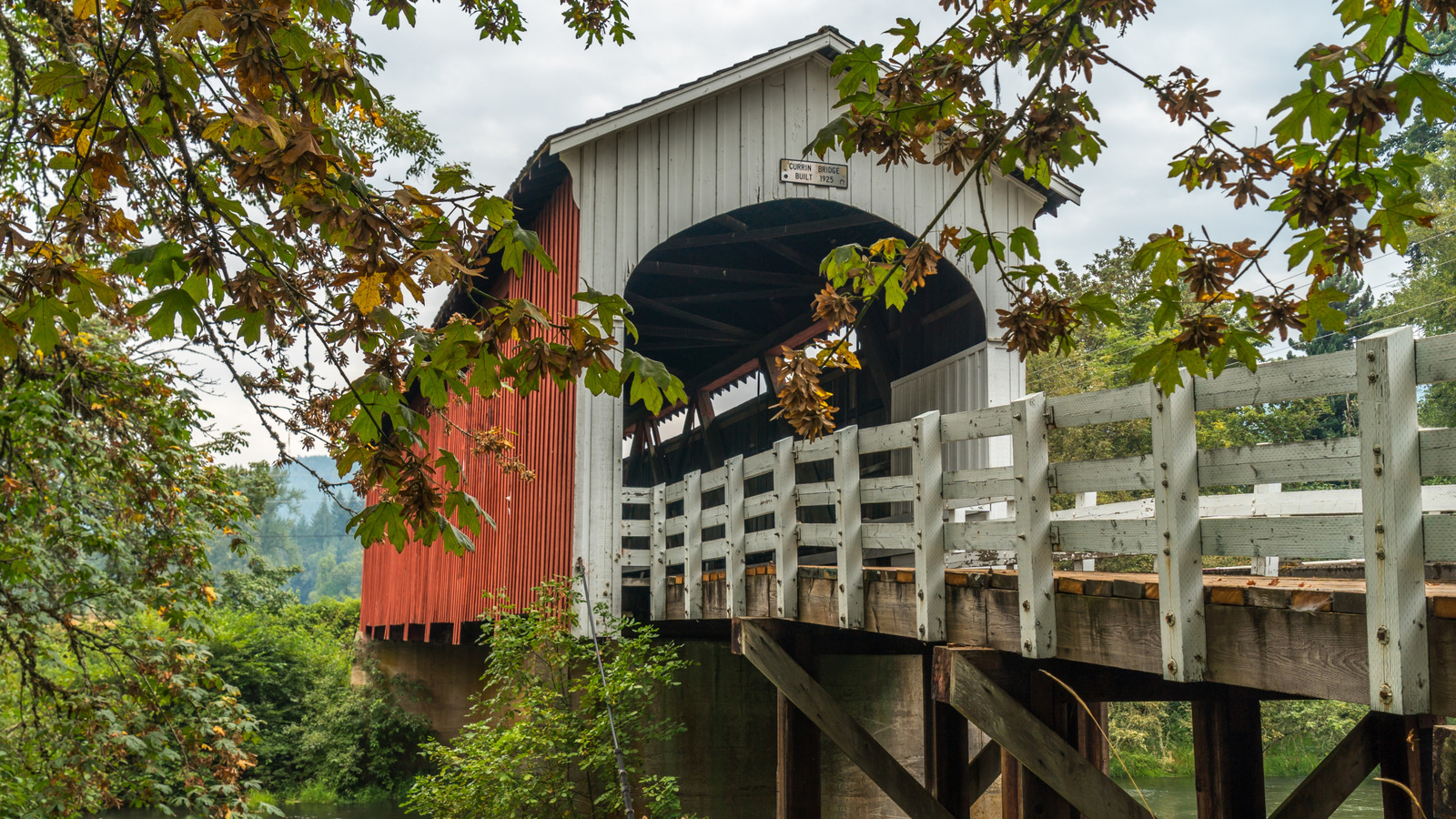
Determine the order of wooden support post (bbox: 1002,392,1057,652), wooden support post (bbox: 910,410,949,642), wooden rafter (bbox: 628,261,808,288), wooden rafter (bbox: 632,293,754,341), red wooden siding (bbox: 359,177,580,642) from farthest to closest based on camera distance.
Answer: wooden rafter (bbox: 632,293,754,341) → wooden rafter (bbox: 628,261,808,288) → red wooden siding (bbox: 359,177,580,642) → wooden support post (bbox: 910,410,949,642) → wooden support post (bbox: 1002,392,1057,652)

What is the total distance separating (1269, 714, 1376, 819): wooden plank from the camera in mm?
4238

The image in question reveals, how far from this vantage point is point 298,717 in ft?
84.9

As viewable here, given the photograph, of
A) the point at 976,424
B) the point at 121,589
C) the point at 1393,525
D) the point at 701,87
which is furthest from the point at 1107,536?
the point at 701,87

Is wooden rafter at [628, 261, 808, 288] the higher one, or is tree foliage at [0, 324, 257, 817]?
wooden rafter at [628, 261, 808, 288]

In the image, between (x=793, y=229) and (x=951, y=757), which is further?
(x=793, y=229)

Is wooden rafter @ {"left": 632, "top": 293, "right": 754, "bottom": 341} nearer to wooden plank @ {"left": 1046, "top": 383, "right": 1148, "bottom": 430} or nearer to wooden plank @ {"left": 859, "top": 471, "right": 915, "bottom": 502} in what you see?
wooden plank @ {"left": 859, "top": 471, "right": 915, "bottom": 502}

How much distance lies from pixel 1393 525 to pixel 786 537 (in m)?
4.11

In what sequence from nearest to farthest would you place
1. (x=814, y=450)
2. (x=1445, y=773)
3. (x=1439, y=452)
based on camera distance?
1. (x=1445, y=773)
2. (x=1439, y=452)
3. (x=814, y=450)

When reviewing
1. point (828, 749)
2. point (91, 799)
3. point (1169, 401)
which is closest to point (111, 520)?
point (91, 799)

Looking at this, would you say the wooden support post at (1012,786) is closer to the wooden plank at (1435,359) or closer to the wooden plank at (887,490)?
the wooden plank at (887,490)

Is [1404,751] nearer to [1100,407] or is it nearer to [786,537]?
[1100,407]

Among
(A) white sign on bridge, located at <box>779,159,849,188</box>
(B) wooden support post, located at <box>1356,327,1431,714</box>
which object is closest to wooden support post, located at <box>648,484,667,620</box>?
(A) white sign on bridge, located at <box>779,159,849,188</box>

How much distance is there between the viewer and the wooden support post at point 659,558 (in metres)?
9.17

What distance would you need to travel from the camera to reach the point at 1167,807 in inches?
781
